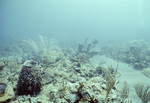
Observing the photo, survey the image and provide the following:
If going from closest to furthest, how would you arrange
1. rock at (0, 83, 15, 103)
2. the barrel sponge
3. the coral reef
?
1. rock at (0, 83, 15, 103)
2. the barrel sponge
3. the coral reef

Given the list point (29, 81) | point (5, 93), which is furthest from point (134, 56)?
point (5, 93)

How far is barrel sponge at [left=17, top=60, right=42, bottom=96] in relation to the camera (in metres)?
2.54

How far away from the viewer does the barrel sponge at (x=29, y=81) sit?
2539 millimetres

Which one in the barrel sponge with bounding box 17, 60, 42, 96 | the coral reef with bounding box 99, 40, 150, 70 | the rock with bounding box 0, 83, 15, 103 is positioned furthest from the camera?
the coral reef with bounding box 99, 40, 150, 70

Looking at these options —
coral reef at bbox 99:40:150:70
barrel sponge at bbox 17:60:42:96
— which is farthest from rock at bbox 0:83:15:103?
coral reef at bbox 99:40:150:70

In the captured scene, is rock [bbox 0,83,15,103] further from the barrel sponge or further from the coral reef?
the coral reef

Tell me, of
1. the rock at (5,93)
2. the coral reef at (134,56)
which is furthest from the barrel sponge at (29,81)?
the coral reef at (134,56)

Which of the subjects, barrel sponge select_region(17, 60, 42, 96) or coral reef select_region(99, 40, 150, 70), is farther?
coral reef select_region(99, 40, 150, 70)

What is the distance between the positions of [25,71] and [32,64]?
338mm

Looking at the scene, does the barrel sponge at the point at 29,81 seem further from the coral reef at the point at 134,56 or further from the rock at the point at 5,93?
the coral reef at the point at 134,56

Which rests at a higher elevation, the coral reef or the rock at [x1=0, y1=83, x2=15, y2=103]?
the coral reef

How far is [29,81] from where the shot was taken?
252 cm

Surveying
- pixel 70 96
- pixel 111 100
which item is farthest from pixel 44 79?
pixel 111 100

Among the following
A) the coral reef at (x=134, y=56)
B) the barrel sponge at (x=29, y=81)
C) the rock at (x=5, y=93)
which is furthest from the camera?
the coral reef at (x=134, y=56)
